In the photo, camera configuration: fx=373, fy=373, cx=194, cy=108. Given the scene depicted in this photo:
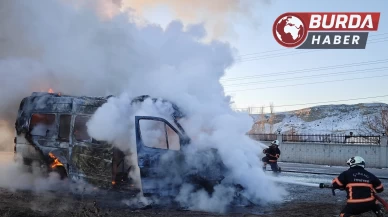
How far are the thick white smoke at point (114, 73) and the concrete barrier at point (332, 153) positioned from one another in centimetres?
1480

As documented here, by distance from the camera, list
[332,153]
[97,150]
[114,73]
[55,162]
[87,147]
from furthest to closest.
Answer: [332,153] < [114,73] < [55,162] < [87,147] < [97,150]

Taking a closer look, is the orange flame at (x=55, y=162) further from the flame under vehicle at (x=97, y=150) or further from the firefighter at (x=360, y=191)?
the firefighter at (x=360, y=191)

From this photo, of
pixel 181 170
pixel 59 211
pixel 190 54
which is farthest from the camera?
pixel 190 54

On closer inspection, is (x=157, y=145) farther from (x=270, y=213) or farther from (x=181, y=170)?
(x=270, y=213)

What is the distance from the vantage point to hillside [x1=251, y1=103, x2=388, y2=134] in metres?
61.4

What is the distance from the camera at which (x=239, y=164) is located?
7793 millimetres

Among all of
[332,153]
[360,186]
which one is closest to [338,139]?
[332,153]

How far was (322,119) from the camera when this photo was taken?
69.8 metres

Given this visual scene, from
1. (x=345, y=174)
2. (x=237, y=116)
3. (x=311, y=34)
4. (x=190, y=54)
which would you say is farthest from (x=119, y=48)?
(x=345, y=174)

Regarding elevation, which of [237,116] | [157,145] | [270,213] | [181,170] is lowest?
[270,213]

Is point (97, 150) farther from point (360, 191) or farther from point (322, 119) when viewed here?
point (322, 119)

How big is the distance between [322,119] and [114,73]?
63186mm

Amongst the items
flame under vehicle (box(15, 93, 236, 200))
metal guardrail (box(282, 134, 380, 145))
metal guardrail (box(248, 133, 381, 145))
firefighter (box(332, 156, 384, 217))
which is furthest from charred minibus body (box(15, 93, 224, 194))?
metal guardrail (box(282, 134, 380, 145))

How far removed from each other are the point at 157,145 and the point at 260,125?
53.9 m
